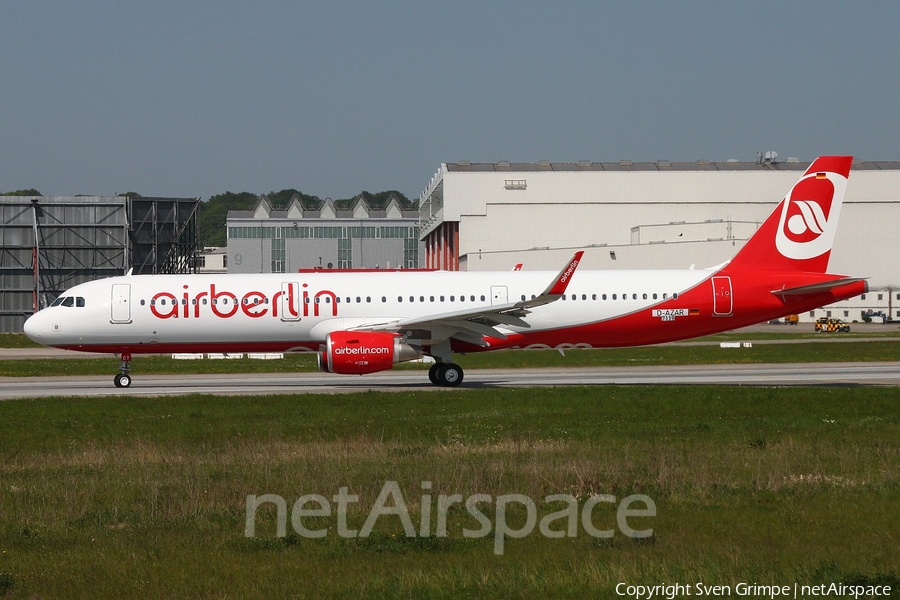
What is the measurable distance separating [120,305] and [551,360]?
1601cm

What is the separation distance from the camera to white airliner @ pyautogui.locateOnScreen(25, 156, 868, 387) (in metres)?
30.8

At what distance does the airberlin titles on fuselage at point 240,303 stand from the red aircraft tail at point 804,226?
13370mm

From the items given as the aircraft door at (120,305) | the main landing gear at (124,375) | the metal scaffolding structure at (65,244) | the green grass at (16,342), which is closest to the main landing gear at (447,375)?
the aircraft door at (120,305)

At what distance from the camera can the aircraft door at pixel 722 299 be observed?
30.9 metres

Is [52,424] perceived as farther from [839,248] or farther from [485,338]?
[839,248]

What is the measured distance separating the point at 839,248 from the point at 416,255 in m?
62.1

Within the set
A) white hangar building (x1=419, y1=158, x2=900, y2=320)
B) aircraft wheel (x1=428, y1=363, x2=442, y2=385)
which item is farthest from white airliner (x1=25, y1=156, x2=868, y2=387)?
white hangar building (x1=419, y1=158, x2=900, y2=320)

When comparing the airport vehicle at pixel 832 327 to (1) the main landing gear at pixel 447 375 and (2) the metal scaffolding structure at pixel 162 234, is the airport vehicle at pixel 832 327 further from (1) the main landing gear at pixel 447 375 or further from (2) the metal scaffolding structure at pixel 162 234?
(2) the metal scaffolding structure at pixel 162 234

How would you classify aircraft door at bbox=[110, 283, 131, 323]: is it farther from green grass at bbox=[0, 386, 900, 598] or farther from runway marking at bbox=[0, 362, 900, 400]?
green grass at bbox=[0, 386, 900, 598]

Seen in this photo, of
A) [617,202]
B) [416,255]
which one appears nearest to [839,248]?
[617,202]

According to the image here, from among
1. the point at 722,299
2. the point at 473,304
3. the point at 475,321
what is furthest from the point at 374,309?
the point at 722,299

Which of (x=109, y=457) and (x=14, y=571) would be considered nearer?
(x=14, y=571)

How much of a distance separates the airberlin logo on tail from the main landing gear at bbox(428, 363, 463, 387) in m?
11.0

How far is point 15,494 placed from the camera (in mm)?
13016
